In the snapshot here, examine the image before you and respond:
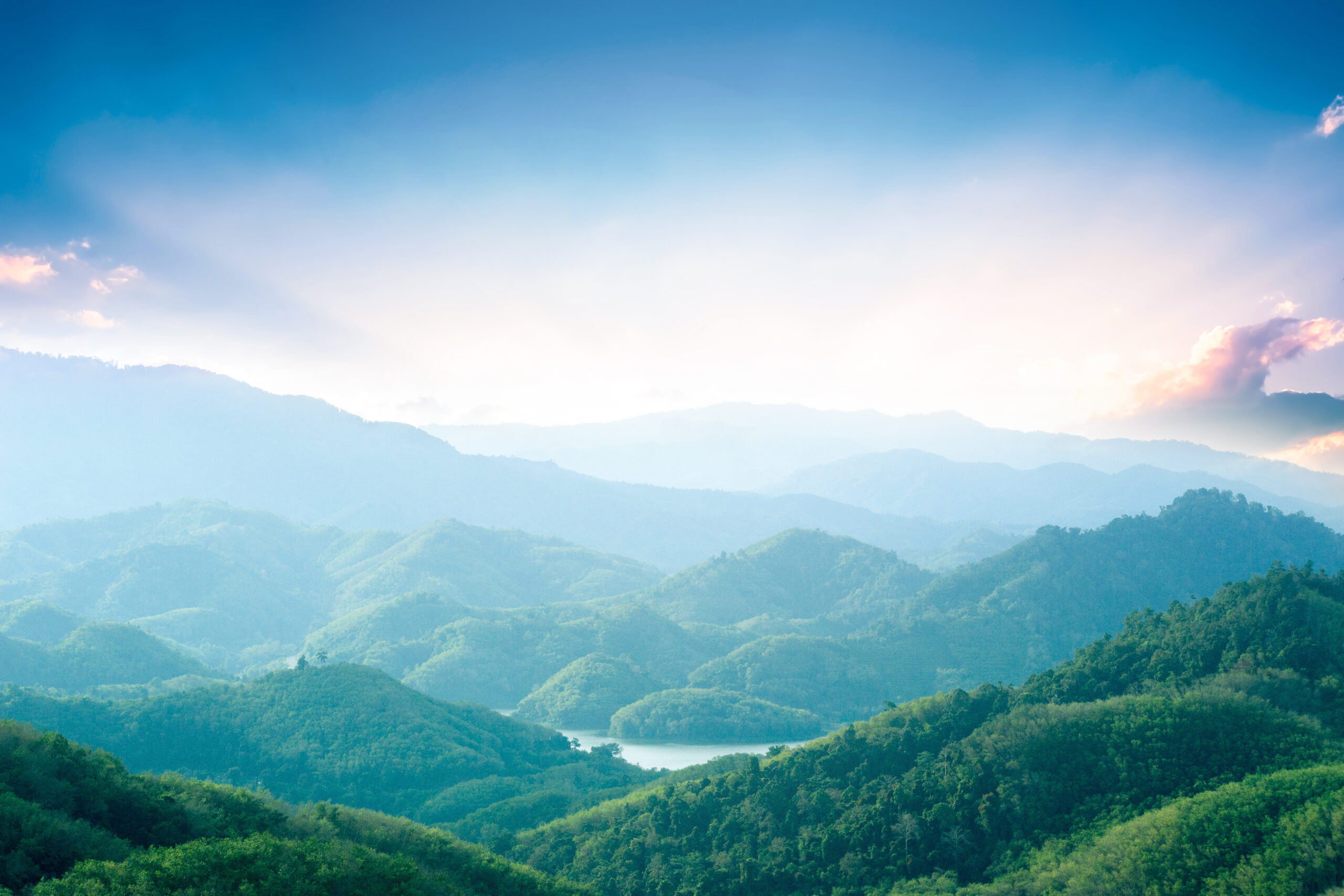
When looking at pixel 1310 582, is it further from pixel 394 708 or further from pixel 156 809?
pixel 394 708

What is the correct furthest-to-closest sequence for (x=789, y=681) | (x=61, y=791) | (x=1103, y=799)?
(x=789, y=681) < (x=1103, y=799) < (x=61, y=791)

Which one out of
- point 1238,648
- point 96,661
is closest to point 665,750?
point 1238,648

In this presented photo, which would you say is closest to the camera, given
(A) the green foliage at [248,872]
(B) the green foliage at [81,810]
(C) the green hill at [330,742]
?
(A) the green foliage at [248,872]

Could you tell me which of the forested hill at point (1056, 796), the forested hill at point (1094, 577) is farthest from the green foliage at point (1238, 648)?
the forested hill at point (1094, 577)

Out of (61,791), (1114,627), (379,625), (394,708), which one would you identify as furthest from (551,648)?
(61,791)

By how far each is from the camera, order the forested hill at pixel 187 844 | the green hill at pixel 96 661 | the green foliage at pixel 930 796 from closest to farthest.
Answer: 1. the forested hill at pixel 187 844
2. the green foliage at pixel 930 796
3. the green hill at pixel 96 661

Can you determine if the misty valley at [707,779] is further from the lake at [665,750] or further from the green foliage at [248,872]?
the lake at [665,750]
